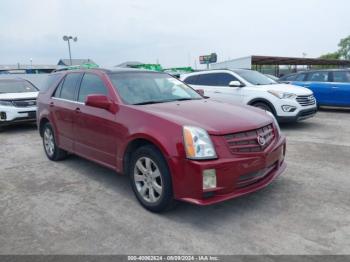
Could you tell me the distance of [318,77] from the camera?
40.7 feet

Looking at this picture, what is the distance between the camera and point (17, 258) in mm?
3117

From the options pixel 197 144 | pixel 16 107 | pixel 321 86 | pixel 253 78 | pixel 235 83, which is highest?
pixel 253 78

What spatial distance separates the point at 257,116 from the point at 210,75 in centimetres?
621

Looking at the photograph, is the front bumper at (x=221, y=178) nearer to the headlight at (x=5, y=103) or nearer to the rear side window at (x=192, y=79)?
the rear side window at (x=192, y=79)

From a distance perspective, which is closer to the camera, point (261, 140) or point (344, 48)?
point (261, 140)

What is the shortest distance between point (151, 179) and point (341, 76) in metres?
10.3

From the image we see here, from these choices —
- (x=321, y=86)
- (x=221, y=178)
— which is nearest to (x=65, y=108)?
(x=221, y=178)

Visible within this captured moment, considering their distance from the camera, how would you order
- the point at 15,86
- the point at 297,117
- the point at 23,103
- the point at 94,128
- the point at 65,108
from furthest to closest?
the point at 15,86 → the point at 23,103 → the point at 297,117 → the point at 65,108 → the point at 94,128

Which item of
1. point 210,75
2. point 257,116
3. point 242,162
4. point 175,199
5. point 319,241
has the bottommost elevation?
point 319,241

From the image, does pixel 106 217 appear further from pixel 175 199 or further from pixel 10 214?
pixel 10 214

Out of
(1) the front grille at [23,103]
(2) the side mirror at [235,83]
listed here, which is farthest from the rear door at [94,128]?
(1) the front grille at [23,103]

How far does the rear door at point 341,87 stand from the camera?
11.5 meters

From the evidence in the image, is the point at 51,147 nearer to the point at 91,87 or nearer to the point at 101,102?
the point at 91,87

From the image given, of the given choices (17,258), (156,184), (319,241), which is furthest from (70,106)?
(319,241)
